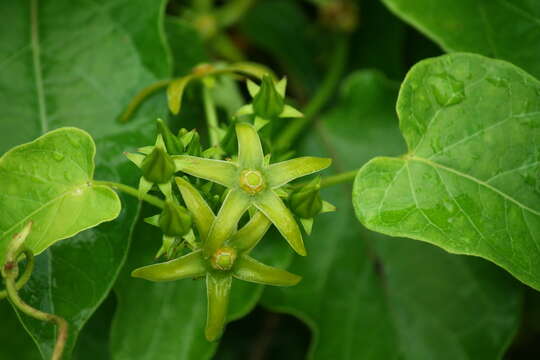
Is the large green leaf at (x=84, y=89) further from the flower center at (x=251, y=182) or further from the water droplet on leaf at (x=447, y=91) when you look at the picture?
the water droplet on leaf at (x=447, y=91)

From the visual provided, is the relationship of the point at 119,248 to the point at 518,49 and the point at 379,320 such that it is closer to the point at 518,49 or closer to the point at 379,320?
the point at 379,320

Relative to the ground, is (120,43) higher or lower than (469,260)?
higher

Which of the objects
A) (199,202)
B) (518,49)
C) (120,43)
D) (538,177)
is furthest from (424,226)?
(120,43)

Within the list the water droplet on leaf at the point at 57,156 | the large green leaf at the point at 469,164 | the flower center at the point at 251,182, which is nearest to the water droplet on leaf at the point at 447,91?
the large green leaf at the point at 469,164

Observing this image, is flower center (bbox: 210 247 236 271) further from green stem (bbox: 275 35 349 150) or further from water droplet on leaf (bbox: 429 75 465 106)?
green stem (bbox: 275 35 349 150)

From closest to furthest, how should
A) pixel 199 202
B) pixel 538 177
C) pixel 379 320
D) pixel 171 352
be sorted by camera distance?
1. pixel 199 202
2. pixel 538 177
3. pixel 171 352
4. pixel 379 320

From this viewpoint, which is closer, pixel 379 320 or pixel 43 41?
pixel 43 41

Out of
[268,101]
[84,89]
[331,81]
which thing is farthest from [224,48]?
[268,101]

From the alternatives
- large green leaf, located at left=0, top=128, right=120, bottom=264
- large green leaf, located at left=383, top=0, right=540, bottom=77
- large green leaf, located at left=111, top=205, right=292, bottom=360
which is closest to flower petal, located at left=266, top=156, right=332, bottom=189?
large green leaf, located at left=0, top=128, right=120, bottom=264

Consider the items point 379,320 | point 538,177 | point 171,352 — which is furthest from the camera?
point 379,320
